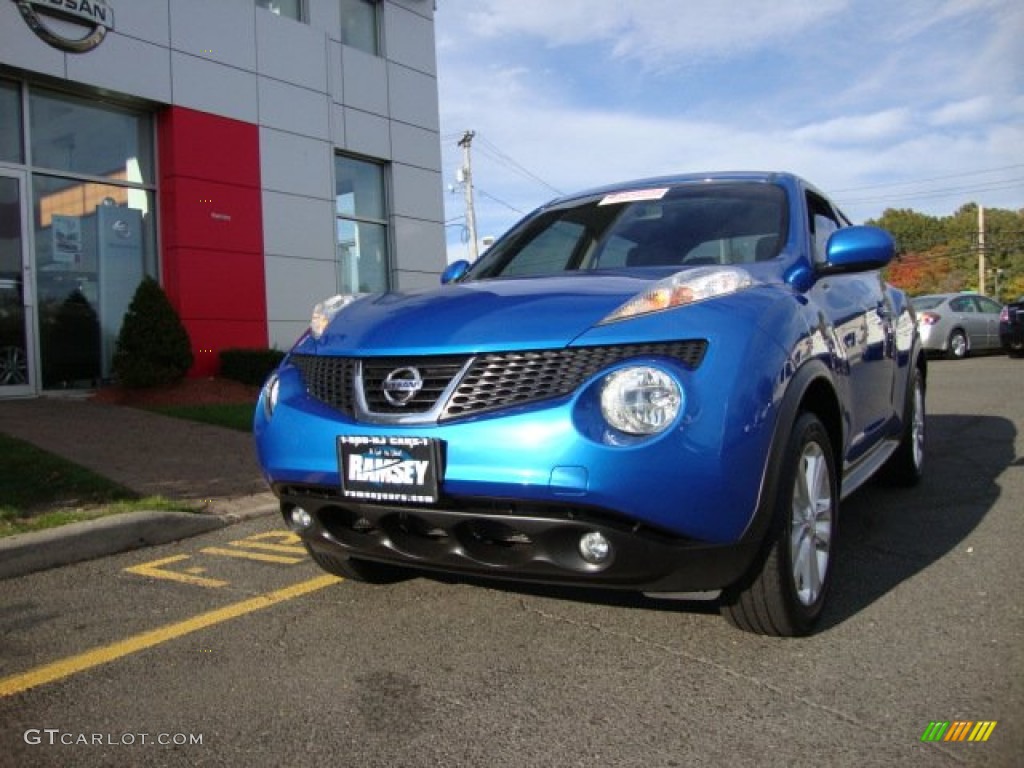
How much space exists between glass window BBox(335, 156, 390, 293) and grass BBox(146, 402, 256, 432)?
474cm

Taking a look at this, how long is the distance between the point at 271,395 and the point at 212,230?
917 centimetres

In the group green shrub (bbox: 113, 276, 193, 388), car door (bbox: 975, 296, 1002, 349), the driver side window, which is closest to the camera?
the driver side window

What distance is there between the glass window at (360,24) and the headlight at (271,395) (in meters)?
12.3

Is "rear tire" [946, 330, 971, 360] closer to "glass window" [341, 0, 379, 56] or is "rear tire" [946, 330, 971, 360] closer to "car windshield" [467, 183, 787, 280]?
"glass window" [341, 0, 379, 56]

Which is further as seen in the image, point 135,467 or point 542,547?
point 135,467

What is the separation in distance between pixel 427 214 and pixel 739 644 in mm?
13154

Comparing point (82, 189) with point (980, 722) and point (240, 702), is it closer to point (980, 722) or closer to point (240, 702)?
point (240, 702)

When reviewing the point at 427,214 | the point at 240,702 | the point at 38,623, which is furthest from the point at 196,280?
the point at 240,702

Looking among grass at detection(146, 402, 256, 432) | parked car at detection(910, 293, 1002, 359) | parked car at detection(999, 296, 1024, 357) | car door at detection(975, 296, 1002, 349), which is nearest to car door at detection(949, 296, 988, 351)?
parked car at detection(910, 293, 1002, 359)

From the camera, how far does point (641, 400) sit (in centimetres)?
244

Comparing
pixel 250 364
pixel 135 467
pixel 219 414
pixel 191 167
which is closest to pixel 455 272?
pixel 135 467

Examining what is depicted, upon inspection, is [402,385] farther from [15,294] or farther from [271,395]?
[15,294]

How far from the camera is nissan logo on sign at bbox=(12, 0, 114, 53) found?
981cm

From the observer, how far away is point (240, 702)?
2566 mm
